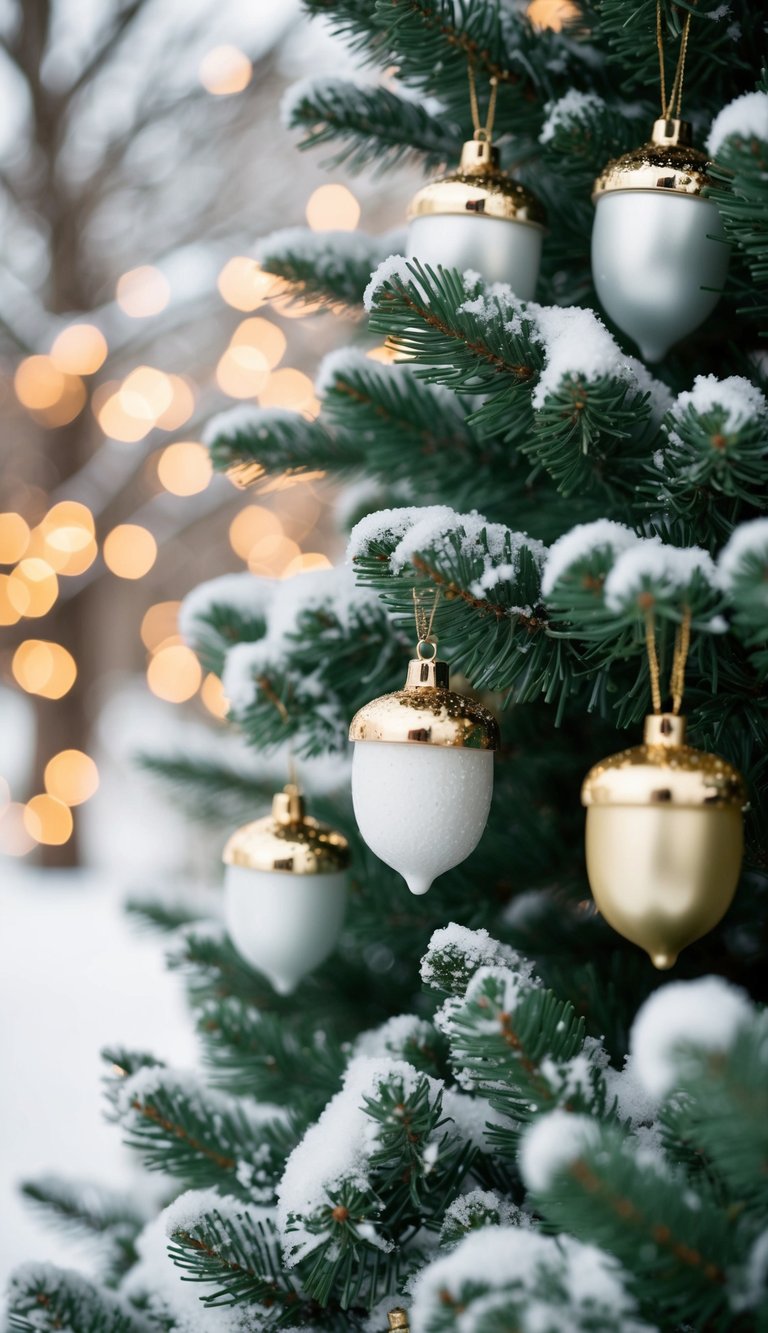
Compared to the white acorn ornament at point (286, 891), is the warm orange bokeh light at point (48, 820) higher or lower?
lower

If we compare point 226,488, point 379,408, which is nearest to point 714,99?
point 379,408

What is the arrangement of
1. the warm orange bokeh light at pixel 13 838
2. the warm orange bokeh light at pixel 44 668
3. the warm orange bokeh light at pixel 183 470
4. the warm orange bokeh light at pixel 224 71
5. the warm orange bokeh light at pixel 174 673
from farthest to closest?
the warm orange bokeh light at pixel 13 838, the warm orange bokeh light at pixel 174 673, the warm orange bokeh light at pixel 44 668, the warm orange bokeh light at pixel 183 470, the warm orange bokeh light at pixel 224 71

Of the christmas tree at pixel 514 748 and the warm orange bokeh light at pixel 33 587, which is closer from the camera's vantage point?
the christmas tree at pixel 514 748

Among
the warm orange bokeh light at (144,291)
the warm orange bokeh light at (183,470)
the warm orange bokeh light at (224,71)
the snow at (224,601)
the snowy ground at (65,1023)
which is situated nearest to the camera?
the snow at (224,601)

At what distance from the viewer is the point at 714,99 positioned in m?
0.61

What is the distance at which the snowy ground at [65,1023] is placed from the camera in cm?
155

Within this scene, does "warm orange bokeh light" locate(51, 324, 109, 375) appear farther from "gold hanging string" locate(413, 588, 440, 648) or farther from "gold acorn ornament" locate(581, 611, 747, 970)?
"gold acorn ornament" locate(581, 611, 747, 970)

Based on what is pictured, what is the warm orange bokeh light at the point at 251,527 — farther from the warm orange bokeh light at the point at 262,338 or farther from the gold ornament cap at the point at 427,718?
the gold ornament cap at the point at 427,718

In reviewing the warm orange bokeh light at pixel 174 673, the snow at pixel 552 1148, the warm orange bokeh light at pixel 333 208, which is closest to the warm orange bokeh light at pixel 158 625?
the warm orange bokeh light at pixel 174 673

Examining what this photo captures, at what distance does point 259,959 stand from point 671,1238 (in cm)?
35

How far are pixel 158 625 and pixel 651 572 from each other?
3076mm

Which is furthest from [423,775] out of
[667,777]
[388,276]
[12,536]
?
[12,536]

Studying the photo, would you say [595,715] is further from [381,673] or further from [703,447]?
[703,447]

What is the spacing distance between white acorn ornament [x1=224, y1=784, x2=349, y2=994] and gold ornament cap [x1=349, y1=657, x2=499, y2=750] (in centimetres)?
18
